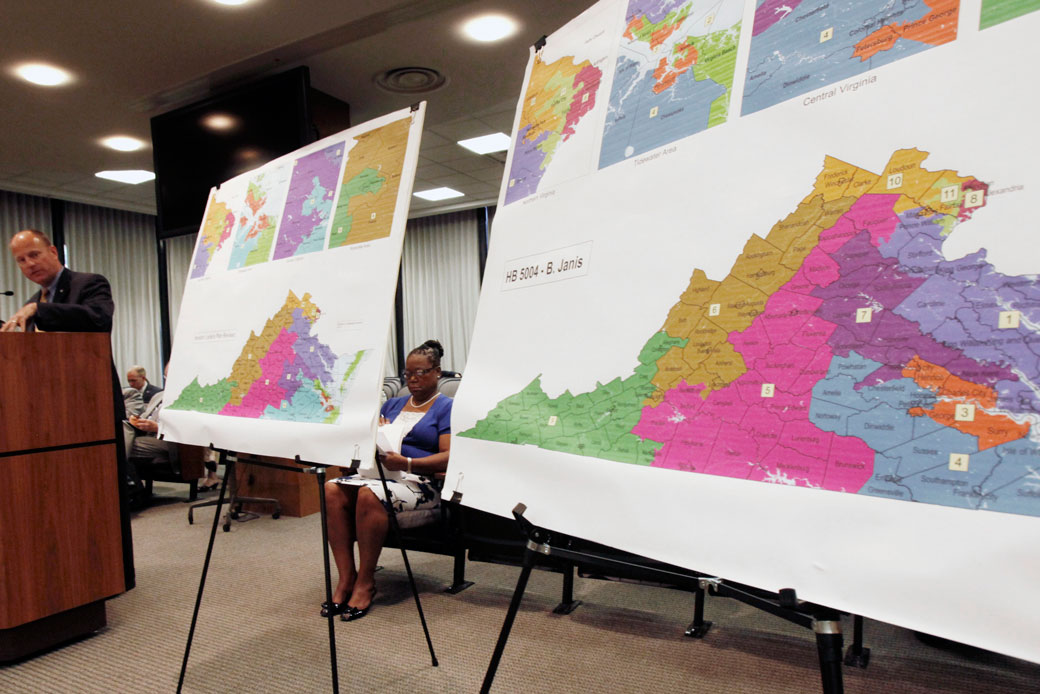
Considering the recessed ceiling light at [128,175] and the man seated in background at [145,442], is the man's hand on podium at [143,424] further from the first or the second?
the recessed ceiling light at [128,175]

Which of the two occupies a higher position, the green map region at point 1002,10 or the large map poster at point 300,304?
the green map region at point 1002,10

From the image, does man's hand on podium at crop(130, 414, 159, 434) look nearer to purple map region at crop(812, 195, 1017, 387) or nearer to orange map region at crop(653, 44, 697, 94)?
orange map region at crop(653, 44, 697, 94)

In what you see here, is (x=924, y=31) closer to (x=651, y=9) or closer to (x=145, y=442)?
(x=651, y=9)

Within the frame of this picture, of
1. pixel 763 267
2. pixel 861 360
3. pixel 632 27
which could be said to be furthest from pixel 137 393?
pixel 861 360

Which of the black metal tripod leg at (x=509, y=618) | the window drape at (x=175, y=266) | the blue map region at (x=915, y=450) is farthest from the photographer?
the window drape at (x=175, y=266)

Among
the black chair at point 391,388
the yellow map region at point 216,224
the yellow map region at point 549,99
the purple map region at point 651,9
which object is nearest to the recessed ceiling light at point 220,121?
the yellow map region at point 216,224

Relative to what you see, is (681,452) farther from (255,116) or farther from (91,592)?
(255,116)

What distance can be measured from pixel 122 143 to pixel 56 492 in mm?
3318

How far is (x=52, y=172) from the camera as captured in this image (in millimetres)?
4977

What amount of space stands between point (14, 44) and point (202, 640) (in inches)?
118

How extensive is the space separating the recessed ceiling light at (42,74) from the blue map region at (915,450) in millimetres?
4148

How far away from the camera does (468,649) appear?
200 cm

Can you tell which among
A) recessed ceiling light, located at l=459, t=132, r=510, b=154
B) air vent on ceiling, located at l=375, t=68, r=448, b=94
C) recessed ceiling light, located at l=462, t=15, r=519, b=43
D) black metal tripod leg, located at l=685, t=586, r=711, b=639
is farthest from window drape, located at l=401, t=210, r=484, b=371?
black metal tripod leg, located at l=685, t=586, r=711, b=639

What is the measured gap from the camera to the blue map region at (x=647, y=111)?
36.2 inches
